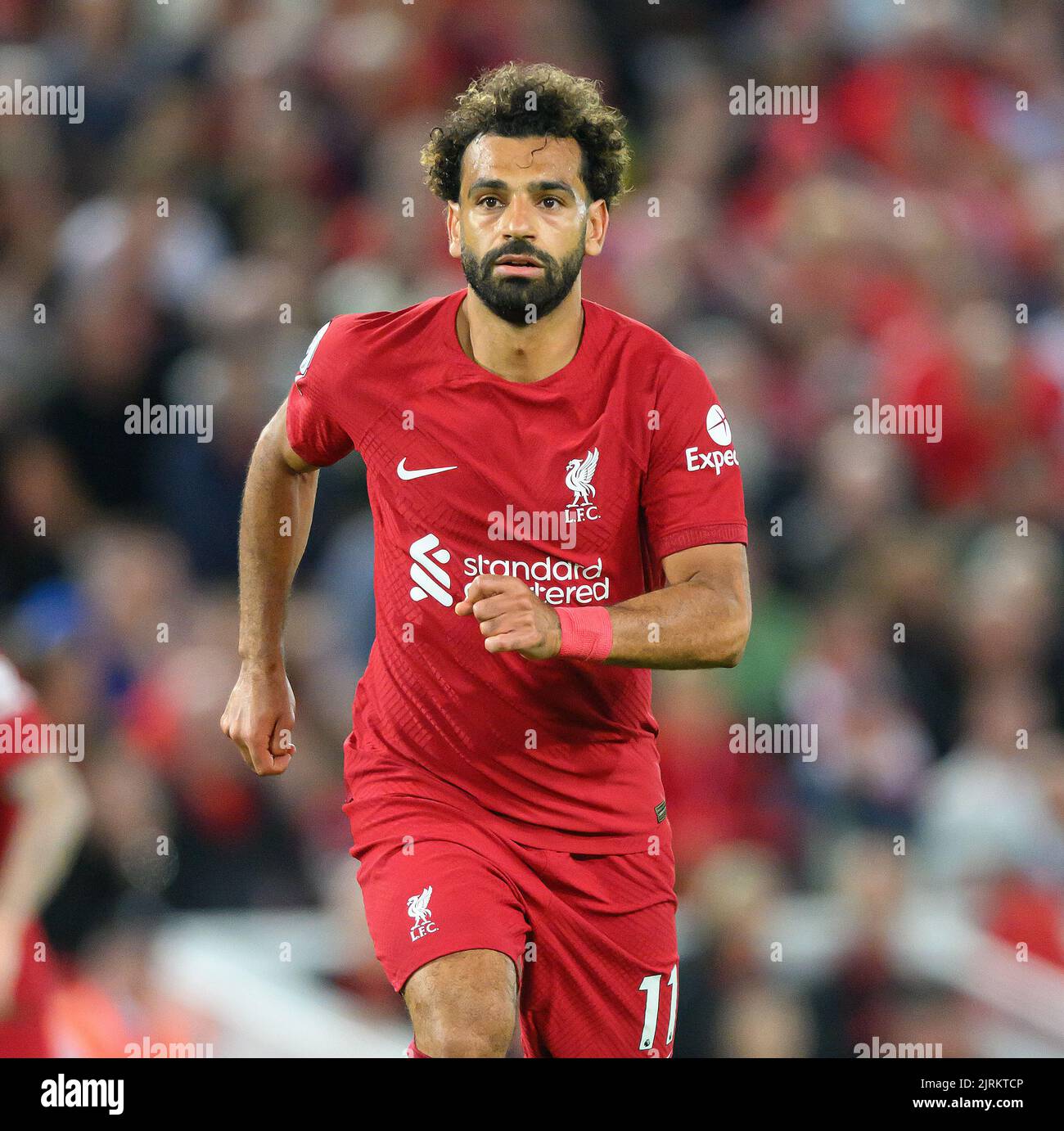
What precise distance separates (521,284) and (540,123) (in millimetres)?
368

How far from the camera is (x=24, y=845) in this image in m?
4.64

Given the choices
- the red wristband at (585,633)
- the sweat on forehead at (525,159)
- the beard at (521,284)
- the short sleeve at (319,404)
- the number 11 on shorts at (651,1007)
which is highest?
the sweat on forehead at (525,159)

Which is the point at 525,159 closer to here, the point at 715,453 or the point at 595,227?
the point at 595,227

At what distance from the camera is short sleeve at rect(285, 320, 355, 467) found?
3793 mm

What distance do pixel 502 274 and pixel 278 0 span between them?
451 centimetres

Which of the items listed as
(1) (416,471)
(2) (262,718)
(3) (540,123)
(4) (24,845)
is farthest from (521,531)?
(4) (24,845)

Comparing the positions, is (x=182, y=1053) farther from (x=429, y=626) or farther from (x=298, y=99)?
(x=298, y=99)

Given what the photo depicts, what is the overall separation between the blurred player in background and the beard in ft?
6.12

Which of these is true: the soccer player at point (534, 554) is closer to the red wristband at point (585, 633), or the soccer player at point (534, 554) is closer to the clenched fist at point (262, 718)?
the clenched fist at point (262, 718)

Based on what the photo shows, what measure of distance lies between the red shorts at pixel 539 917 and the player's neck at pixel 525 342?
3.01ft

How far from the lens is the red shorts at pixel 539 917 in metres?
3.42

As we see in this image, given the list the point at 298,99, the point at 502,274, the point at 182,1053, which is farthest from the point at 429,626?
the point at 298,99

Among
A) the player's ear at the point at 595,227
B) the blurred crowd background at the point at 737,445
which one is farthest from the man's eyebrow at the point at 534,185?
the blurred crowd background at the point at 737,445

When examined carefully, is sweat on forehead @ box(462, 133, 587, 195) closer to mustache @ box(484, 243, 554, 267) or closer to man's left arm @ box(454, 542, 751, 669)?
mustache @ box(484, 243, 554, 267)
